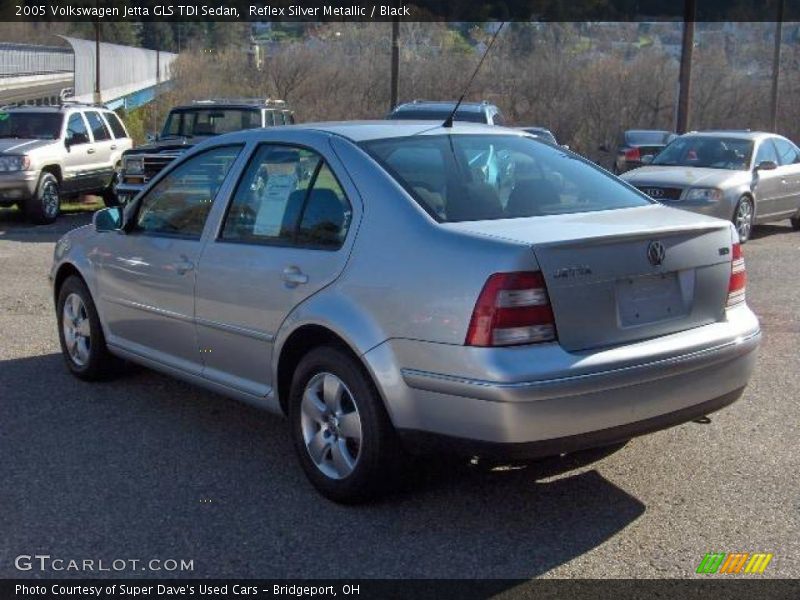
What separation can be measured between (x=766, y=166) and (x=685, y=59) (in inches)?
353

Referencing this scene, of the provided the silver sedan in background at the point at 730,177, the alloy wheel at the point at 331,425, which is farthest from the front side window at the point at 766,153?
the alloy wheel at the point at 331,425

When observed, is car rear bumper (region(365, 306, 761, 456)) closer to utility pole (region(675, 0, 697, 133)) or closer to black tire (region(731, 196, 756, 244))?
black tire (region(731, 196, 756, 244))

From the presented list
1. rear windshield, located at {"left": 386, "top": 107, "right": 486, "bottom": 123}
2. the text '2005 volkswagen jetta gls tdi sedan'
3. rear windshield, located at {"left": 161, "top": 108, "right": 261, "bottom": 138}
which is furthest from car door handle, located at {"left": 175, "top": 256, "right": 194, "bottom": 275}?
rear windshield, located at {"left": 386, "top": 107, "right": 486, "bottom": 123}

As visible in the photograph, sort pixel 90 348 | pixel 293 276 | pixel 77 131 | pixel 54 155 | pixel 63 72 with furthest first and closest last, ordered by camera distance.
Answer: pixel 63 72 → pixel 77 131 → pixel 54 155 → pixel 90 348 → pixel 293 276

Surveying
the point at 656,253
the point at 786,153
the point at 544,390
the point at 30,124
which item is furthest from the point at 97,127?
the point at 544,390

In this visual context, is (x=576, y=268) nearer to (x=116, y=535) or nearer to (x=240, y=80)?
(x=116, y=535)

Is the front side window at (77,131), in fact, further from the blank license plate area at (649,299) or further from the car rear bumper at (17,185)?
the blank license plate area at (649,299)

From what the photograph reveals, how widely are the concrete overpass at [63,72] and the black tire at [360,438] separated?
1325 inches

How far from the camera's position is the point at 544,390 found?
12.4ft

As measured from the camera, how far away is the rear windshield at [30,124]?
1599 cm

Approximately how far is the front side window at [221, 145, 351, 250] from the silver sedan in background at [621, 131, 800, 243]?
8.51 m

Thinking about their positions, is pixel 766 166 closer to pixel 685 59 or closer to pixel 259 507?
pixel 685 59

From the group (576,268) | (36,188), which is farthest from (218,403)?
(36,188)

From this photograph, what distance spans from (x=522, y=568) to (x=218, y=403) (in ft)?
8.82
